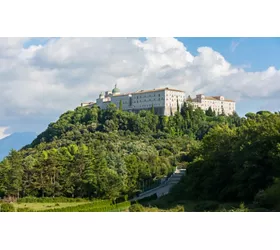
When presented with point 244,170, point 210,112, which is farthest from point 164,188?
point 210,112

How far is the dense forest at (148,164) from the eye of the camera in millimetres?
15953

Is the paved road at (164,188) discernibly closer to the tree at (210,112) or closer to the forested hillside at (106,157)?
the forested hillside at (106,157)

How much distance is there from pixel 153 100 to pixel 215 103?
1287 cm

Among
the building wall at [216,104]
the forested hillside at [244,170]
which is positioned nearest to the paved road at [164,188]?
the forested hillside at [244,170]

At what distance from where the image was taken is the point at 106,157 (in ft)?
103

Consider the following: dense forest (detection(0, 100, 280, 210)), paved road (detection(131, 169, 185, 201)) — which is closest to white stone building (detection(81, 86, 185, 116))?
dense forest (detection(0, 100, 280, 210))

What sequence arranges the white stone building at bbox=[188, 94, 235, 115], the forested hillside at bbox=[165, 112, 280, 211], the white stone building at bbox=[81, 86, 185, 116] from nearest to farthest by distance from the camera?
the forested hillside at bbox=[165, 112, 280, 211] → the white stone building at bbox=[81, 86, 185, 116] → the white stone building at bbox=[188, 94, 235, 115]

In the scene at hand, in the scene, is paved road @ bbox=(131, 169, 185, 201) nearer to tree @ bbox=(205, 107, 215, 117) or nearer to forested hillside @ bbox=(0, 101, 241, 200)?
forested hillside @ bbox=(0, 101, 241, 200)

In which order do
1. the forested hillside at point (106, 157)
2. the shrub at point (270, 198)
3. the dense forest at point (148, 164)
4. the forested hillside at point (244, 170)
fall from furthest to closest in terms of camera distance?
the forested hillside at point (106, 157) → the dense forest at point (148, 164) → the forested hillside at point (244, 170) → the shrub at point (270, 198)

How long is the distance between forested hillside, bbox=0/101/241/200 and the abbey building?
4.46m

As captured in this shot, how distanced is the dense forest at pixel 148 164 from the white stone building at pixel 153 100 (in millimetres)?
9893

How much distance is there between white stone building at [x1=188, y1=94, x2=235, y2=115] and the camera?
229 ft

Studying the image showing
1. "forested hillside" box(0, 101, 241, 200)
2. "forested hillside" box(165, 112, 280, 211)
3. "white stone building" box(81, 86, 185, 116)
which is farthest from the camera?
"white stone building" box(81, 86, 185, 116)

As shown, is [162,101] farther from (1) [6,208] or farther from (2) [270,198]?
(2) [270,198]
